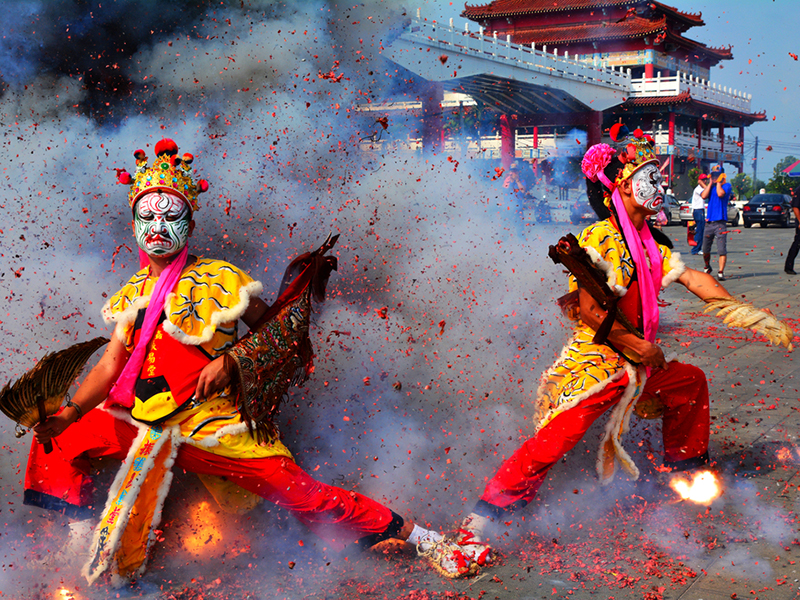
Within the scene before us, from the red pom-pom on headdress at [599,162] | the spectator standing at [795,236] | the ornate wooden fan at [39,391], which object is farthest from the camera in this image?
the spectator standing at [795,236]

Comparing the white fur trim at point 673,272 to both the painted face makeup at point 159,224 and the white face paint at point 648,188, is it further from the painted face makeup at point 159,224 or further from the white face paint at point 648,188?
the painted face makeup at point 159,224

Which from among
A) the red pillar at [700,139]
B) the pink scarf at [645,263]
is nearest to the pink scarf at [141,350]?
the pink scarf at [645,263]

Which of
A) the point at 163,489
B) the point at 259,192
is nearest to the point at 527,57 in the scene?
the point at 259,192

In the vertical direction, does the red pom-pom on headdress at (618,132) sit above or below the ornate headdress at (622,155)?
above

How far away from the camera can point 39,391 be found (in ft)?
8.85

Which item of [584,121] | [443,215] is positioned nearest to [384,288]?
[443,215]

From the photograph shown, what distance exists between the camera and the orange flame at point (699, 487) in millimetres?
3662

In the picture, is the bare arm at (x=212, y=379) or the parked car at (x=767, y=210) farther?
the parked car at (x=767, y=210)

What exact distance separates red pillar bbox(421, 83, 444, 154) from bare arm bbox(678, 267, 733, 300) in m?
1.99

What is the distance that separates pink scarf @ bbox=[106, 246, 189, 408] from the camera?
2.91 meters

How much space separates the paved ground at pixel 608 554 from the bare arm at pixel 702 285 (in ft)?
3.32

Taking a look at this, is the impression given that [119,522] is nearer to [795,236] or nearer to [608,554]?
[608,554]

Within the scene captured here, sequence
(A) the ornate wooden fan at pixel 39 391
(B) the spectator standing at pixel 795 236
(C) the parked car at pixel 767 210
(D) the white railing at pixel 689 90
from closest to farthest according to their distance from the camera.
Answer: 1. (A) the ornate wooden fan at pixel 39 391
2. (B) the spectator standing at pixel 795 236
3. (C) the parked car at pixel 767 210
4. (D) the white railing at pixel 689 90

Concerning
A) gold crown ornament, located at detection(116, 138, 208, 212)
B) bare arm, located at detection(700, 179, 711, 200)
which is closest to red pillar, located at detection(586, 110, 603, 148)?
bare arm, located at detection(700, 179, 711, 200)
